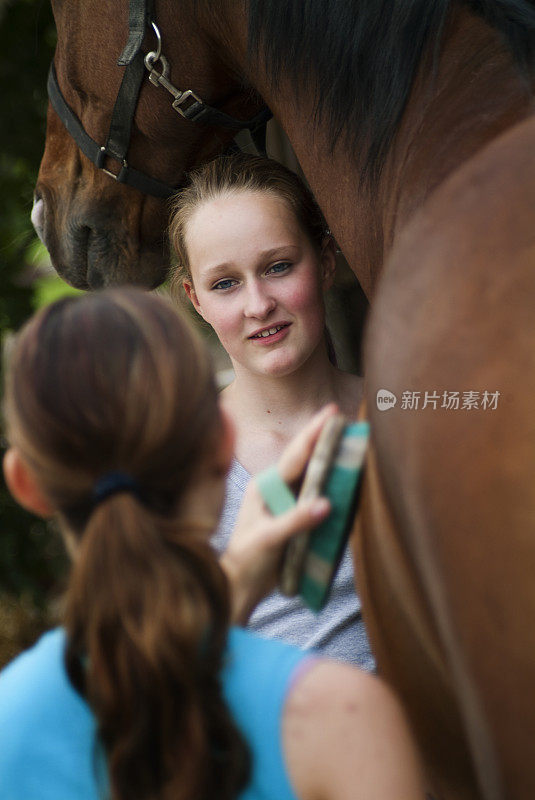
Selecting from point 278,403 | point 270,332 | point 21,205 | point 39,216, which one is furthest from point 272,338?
point 21,205

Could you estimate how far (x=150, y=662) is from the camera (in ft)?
2.28

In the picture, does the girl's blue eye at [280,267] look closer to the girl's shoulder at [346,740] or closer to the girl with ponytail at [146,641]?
the girl with ponytail at [146,641]

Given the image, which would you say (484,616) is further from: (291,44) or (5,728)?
(291,44)

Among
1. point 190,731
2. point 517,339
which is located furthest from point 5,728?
point 517,339

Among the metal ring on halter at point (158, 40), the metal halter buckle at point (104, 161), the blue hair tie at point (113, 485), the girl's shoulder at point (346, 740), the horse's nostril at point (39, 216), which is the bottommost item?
the girl's shoulder at point (346, 740)

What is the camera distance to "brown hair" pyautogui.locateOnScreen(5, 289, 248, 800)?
27.6 inches

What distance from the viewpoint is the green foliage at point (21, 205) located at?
3.16 metres

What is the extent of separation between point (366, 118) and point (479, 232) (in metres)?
0.60

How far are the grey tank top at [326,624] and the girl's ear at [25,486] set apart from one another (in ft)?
1.90

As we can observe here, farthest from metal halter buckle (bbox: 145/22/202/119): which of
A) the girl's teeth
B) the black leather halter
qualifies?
the girl's teeth

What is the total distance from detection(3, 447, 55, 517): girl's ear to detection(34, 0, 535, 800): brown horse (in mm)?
370

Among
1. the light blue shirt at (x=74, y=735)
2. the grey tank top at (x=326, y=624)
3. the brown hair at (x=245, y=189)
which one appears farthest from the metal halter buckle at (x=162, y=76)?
the light blue shirt at (x=74, y=735)

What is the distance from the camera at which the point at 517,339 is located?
0.79m

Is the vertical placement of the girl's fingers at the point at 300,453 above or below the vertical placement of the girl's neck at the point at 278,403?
above
